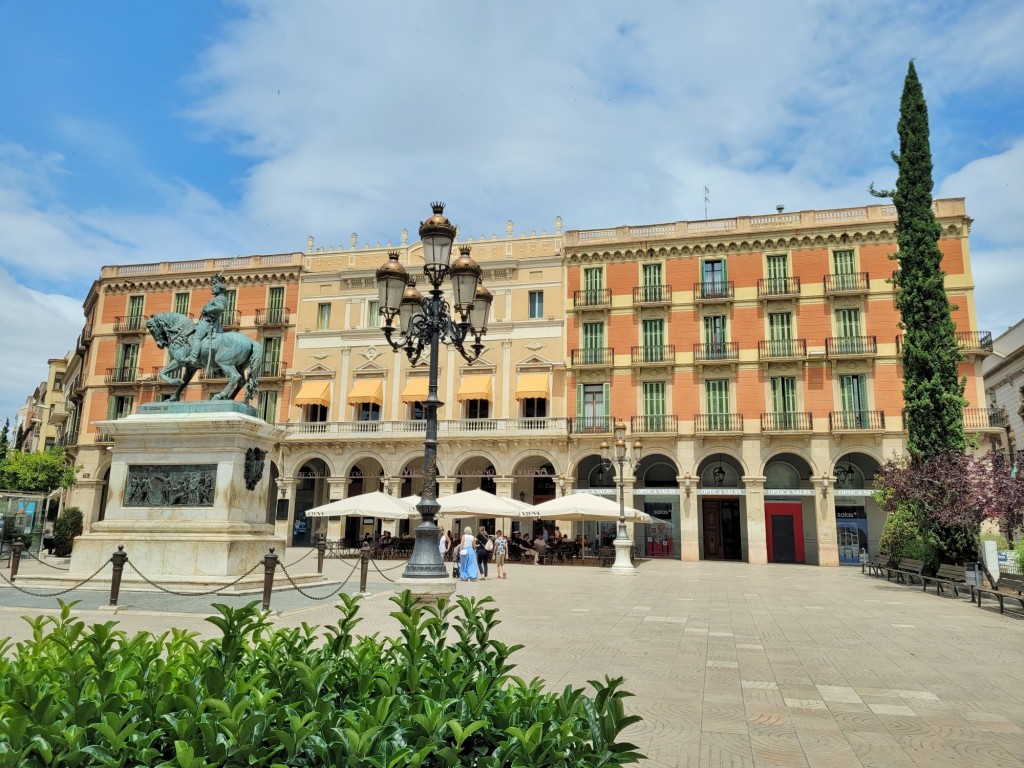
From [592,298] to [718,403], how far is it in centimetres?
766

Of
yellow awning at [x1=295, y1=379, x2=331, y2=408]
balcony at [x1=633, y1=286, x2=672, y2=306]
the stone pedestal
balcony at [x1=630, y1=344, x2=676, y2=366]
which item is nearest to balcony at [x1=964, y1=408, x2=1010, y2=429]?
balcony at [x1=630, y1=344, x2=676, y2=366]

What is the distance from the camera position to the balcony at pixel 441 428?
32188mm

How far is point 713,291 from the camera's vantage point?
32.6 m

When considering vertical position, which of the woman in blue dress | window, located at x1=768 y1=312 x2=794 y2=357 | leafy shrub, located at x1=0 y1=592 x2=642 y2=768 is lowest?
the woman in blue dress

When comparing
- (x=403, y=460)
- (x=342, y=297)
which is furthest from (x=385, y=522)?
(x=342, y=297)

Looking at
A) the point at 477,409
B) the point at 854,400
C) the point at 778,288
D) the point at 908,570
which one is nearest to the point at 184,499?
the point at 908,570

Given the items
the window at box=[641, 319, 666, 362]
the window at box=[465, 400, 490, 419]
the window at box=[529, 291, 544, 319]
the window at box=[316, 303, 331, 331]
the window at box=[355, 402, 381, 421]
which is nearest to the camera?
the window at box=[641, 319, 666, 362]

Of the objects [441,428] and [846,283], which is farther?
[441,428]

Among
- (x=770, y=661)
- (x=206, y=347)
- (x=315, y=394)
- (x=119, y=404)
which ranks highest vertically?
Answer: (x=315, y=394)

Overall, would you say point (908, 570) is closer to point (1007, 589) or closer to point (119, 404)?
point (1007, 589)

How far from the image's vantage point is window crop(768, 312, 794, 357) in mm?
31328

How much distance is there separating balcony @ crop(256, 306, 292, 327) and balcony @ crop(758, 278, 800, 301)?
927 inches

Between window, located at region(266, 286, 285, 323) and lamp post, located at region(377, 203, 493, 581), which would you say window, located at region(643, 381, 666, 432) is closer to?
window, located at region(266, 286, 285, 323)

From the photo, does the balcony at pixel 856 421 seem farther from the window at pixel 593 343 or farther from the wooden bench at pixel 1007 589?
the wooden bench at pixel 1007 589
